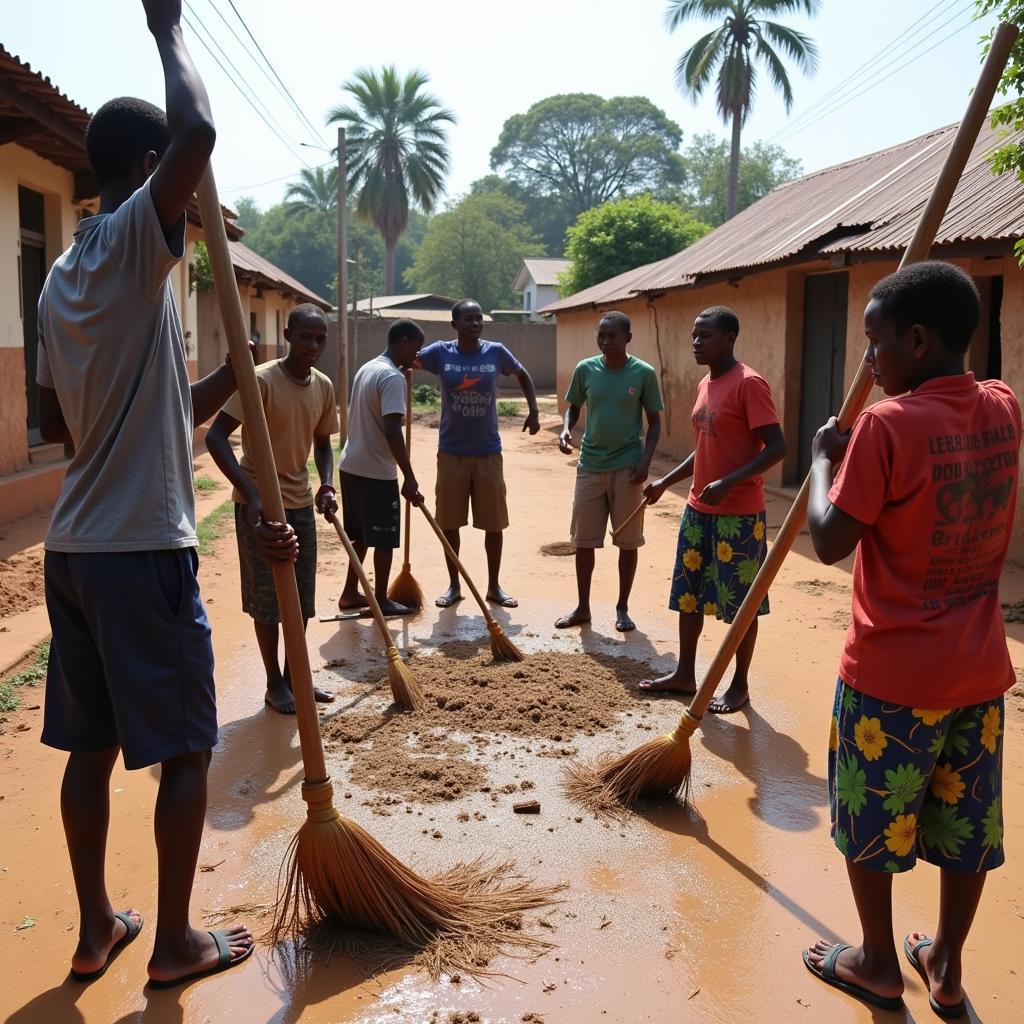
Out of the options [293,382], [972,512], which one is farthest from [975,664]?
[293,382]

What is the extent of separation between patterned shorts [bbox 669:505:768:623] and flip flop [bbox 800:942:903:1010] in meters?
1.91

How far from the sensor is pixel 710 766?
3918mm

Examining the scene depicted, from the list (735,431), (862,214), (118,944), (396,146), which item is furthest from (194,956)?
(396,146)

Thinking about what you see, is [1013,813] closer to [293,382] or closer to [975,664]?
[975,664]

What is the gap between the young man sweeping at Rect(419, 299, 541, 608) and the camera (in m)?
6.29

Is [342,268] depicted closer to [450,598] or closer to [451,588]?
[451,588]

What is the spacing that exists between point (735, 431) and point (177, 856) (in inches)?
117

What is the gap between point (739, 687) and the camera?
4.55 metres

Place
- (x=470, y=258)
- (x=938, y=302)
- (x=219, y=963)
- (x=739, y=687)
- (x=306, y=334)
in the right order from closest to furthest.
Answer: (x=938, y=302) → (x=219, y=963) → (x=306, y=334) → (x=739, y=687) → (x=470, y=258)

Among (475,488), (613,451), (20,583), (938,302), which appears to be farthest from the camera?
(475,488)

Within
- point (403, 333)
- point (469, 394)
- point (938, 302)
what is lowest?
point (469, 394)

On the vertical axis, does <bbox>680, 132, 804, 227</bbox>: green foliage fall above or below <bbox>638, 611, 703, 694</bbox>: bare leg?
above

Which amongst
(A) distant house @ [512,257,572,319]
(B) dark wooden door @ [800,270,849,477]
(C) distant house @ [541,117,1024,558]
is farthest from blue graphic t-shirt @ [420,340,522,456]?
(A) distant house @ [512,257,572,319]

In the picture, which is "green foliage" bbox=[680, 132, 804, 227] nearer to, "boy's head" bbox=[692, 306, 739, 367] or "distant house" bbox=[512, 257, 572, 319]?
"distant house" bbox=[512, 257, 572, 319]
